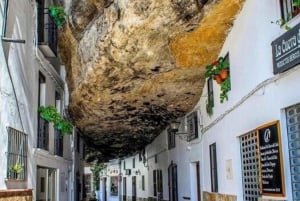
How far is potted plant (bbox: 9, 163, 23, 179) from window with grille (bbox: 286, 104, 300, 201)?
561 centimetres

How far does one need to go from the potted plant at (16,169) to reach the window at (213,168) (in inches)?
183

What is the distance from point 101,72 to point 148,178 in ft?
50.1

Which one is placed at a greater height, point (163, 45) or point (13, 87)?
point (163, 45)

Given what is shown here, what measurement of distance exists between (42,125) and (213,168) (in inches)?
196

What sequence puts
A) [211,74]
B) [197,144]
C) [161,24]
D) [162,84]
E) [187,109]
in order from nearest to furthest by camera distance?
[161,24], [211,74], [162,84], [197,144], [187,109]

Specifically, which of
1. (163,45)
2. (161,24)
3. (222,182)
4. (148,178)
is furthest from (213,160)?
(148,178)

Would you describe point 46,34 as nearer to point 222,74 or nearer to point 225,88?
point 222,74

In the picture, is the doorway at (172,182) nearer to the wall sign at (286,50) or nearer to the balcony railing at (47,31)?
the balcony railing at (47,31)

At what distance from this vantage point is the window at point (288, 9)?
20.5 feet

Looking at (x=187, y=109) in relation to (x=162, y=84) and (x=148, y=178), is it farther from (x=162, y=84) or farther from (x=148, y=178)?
(x=148, y=178)

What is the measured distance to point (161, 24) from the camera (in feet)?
29.1

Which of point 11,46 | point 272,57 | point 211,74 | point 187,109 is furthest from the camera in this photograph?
point 187,109

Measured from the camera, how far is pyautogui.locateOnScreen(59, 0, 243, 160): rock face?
28.5 ft

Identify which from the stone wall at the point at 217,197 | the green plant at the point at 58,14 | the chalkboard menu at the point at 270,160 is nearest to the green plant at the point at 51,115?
the green plant at the point at 58,14
